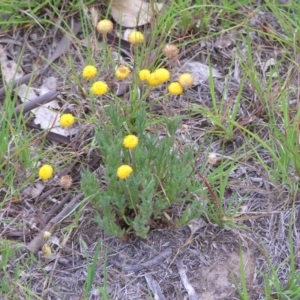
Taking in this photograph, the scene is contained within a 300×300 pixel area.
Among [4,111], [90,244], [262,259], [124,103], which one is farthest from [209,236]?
[4,111]

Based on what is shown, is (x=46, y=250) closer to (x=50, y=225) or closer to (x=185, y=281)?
(x=50, y=225)

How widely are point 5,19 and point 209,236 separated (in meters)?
1.22

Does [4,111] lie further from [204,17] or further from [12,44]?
[204,17]

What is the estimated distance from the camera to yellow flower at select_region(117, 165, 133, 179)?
1793 mm

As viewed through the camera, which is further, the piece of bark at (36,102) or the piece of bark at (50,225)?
the piece of bark at (36,102)

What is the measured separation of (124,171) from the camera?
1793 millimetres

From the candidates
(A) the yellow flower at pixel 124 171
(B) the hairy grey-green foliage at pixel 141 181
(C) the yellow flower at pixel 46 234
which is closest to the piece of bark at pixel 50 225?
(C) the yellow flower at pixel 46 234

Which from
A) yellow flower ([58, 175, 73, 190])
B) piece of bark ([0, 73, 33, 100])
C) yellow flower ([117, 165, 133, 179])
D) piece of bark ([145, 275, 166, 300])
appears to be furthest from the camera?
piece of bark ([0, 73, 33, 100])

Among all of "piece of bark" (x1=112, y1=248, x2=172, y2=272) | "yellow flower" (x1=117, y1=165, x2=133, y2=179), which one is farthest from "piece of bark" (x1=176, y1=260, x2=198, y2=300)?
"yellow flower" (x1=117, y1=165, x2=133, y2=179)

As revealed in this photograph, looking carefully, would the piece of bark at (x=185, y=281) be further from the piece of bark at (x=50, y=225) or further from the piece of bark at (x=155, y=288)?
the piece of bark at (x=50, y=225)

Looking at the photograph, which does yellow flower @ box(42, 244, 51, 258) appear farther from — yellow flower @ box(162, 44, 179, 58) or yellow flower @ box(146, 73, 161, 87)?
yellow flower @ box(162, 44, 179, 58)

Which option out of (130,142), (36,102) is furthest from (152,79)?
(36,102)

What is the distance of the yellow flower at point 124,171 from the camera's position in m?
1.79

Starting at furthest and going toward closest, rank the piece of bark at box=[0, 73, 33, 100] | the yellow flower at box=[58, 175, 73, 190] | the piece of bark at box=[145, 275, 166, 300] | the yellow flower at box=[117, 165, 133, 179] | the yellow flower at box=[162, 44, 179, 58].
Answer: the piece of bark at box=[0, 73, 33, 100] → the yellow flower at box=[162, 44, 179, 58] → the yellow flower at box=[58, 175, 73, 190] → the piece of bark at box=[145, 275, 166, 300] → the yellow flower at box=[117, 165, 133, 179]
